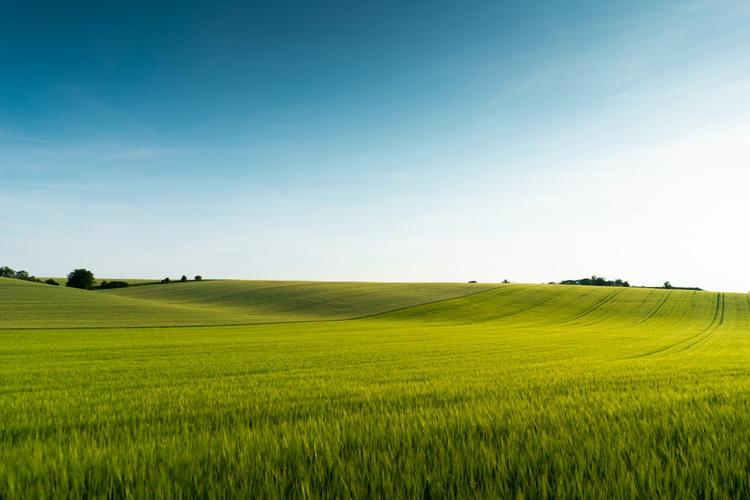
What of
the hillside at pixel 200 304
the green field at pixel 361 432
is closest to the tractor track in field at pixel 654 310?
the hillside at pixel 200 304

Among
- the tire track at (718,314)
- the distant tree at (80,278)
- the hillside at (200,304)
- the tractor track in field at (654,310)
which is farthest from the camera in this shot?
the distant tree at (80,278)

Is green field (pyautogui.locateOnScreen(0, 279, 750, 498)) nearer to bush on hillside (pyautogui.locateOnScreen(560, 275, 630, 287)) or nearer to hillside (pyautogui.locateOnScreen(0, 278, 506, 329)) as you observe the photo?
hillside (pyautogui.locateOnScreen(0, 278, 506, 329))

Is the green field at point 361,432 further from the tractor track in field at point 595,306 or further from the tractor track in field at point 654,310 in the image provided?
the tractor track in field at point 654,310

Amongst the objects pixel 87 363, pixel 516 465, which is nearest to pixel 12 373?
pixel 87 363

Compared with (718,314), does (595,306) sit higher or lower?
higher

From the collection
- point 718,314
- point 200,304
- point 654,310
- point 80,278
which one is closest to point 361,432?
point 654,310

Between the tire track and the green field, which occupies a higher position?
the green field

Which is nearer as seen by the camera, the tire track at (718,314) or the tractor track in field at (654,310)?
the tire track at (718,314)

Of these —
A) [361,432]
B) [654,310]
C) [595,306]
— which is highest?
[361,432]

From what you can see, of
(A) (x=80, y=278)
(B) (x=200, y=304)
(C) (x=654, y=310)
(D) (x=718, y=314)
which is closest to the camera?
(D) (x=718, y=314)

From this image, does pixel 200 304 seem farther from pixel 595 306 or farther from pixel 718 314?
pixel 718 314

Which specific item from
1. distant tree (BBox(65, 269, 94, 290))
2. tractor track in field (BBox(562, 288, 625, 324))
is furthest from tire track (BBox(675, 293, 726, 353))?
distant tree (BBox(65, 269, 94, 290))

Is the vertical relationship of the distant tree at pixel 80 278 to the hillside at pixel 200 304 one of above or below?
above

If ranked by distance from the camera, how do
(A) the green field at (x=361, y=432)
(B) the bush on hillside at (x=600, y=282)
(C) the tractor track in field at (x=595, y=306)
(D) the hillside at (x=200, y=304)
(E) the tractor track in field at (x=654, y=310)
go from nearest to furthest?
1. (A) the green field at (x=361, y=432)
2. (D) the hillside at (x=200, y=304)
3. (E) the tractor track in field at (x=654, y=310)
4. (C) the tractor track in field at (x=595, y=306)
5. (B) the bush on hillside at (x=600, y=282)
